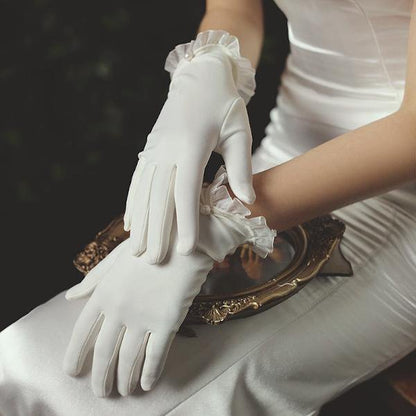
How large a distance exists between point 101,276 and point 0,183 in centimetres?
83

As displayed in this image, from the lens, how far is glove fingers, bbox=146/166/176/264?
743 mm

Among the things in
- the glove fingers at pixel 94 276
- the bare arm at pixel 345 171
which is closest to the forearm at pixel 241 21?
the bare arm at pixel 345 171

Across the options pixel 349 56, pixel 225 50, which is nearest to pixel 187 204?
pixel 225 50

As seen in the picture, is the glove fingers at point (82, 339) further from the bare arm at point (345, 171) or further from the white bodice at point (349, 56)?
the white bodice at point (349, 56)

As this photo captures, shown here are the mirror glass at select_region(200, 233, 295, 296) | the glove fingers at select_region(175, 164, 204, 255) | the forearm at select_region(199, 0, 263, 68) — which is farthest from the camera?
the forearm at select_region(199, 0, 263, 68)

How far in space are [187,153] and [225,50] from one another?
229 millimetres

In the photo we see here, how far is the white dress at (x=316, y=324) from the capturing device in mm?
784

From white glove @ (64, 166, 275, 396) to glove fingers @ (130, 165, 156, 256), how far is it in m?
0.02

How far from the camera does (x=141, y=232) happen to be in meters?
0.76

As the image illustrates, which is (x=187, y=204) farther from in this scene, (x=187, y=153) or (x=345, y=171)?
(x=345, y=171)

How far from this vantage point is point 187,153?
2.58 feet

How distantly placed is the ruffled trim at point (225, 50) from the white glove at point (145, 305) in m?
0.27

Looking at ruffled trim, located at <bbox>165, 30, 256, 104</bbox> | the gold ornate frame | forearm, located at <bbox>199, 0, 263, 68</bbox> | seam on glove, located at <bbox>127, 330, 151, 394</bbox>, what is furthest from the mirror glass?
forearm, located at <bbox>199, 0, 263, 68</bbox>

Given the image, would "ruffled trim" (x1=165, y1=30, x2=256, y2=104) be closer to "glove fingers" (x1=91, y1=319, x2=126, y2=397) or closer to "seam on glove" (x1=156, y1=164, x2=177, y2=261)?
"seam on glove" (x1=156, y1=164, x2=177, y2=261)
